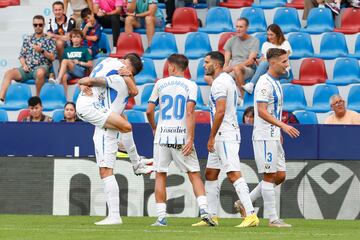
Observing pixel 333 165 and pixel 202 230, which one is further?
pixel 333 165

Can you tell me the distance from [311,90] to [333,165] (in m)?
3.74

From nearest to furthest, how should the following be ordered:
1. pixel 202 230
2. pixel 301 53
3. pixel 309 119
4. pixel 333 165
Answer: pixel 202 230 → pixel 333 165 → pixel 309 119 → pixel 301 53

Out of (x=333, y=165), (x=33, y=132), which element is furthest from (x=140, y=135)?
(x=333, y=165)

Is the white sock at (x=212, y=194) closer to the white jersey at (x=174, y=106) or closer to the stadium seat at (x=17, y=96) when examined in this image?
the white jersey at (x=174, y=106)

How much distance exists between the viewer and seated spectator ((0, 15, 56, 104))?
22.2 metres

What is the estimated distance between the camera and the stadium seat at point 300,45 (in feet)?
71.5

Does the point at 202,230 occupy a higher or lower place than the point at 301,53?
A: lower


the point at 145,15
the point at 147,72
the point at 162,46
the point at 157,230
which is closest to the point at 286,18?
the point at 162,46

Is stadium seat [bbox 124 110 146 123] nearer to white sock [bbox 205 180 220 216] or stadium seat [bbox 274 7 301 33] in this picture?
stadium seat [bbox 274 7 301 33]

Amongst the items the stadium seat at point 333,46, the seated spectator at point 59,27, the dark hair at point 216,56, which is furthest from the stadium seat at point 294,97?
the dark hair at point 216,56

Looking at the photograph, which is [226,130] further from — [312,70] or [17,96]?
[17,96]

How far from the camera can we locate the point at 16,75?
22.5 meters

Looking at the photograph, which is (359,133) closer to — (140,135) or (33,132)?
(140,135)

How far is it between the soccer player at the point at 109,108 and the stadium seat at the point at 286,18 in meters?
7.67
